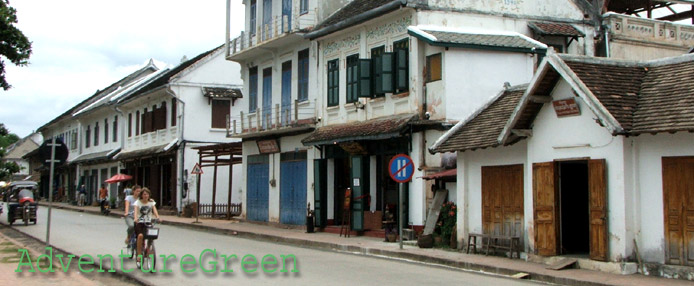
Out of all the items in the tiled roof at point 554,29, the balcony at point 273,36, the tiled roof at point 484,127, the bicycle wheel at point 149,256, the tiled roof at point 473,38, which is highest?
the balcony at point 273,36

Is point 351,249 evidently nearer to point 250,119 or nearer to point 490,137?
point 490,137

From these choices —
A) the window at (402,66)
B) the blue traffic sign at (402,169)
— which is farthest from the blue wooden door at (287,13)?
the blue traffic sign at (402,169)

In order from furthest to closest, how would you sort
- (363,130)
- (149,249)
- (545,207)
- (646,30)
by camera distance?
1. (646,30)
2. (363,130)
3. (545,207)
4. (149,249)

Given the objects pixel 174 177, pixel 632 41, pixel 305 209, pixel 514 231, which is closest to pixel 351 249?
pixel 514 231

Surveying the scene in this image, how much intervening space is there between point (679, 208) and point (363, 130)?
10718mm

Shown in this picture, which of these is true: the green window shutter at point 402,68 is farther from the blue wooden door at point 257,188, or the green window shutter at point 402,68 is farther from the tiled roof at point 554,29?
the blue wooden door at point 257,188

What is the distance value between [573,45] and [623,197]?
34.3 ft

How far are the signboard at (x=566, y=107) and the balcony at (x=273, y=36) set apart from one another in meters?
12.6

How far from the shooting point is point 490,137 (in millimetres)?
16859

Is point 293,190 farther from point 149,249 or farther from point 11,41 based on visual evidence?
point 149,249

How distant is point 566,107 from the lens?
49.6ft

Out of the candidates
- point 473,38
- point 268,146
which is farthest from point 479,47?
point 268,146

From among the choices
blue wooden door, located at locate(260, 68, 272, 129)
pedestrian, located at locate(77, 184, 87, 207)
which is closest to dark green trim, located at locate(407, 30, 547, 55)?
blue wooden door, located at locate(260, 68, 272, 129)

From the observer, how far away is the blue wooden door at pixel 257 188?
2992 centimetres
